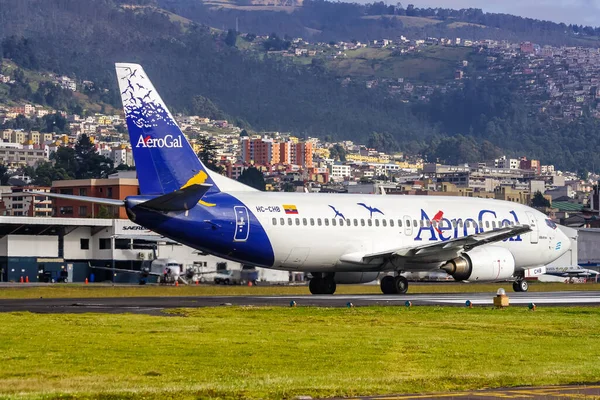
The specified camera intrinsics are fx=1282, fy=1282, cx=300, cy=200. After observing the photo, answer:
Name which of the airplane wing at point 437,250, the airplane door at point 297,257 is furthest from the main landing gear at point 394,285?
the airplane door at point 297,257

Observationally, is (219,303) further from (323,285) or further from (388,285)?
(388,285)

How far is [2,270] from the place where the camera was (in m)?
102

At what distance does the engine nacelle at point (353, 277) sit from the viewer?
56.8 metres

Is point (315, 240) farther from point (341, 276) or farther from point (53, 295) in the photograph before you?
point (53, 295)

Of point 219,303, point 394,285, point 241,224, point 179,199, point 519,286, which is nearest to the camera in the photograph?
point 219,303

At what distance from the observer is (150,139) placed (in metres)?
49.3

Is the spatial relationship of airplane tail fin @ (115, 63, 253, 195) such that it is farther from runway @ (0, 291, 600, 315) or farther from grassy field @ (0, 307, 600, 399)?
grassy field @ (0, 307, 600, 399)

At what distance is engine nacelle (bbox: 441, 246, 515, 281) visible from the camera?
54.3 metres

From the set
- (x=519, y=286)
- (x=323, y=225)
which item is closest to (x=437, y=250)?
(x=323, y=225)

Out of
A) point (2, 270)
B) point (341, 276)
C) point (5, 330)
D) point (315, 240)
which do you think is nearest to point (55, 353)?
point (5, 330)

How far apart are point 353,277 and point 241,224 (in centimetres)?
831

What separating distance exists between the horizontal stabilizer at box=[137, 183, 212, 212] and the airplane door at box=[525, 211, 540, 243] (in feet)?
64.0

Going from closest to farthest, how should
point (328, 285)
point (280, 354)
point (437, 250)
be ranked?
point (280, 354) → point (437, 250) → point (328, 285)

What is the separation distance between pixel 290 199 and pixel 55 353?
→ 27326 millimetres
